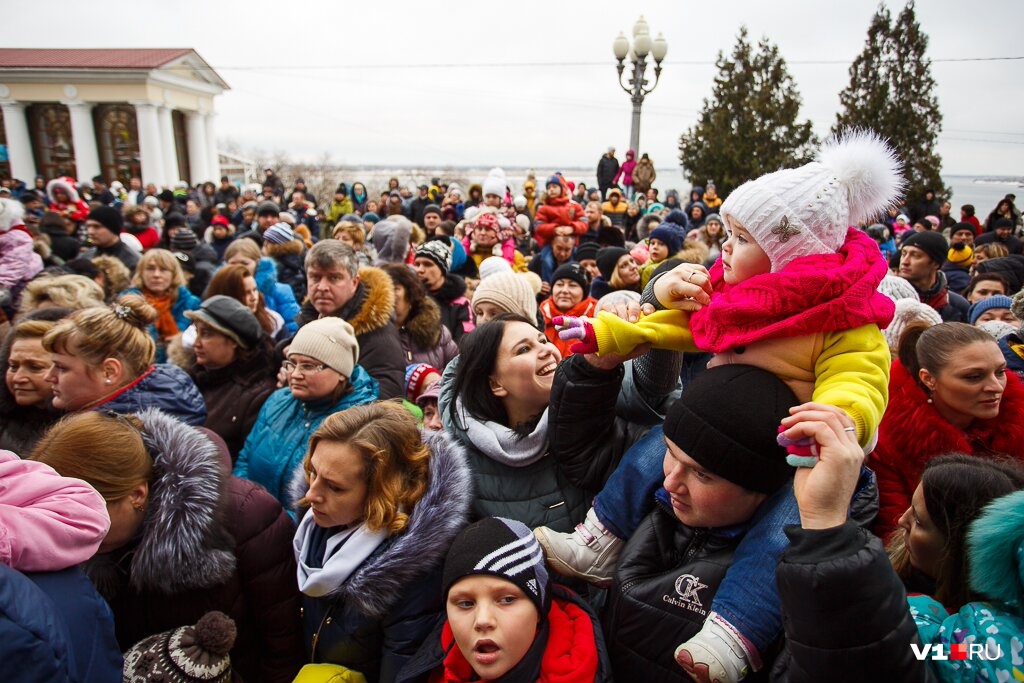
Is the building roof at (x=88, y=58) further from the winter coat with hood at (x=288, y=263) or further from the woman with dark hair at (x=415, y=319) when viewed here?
the woman with dark hair at (x=415, y=319)

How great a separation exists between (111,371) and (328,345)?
99 centimetres

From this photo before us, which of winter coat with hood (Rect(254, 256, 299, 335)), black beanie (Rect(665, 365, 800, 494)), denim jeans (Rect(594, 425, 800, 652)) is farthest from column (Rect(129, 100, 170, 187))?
denim jeans (Rect(594, 425, 800, 652))

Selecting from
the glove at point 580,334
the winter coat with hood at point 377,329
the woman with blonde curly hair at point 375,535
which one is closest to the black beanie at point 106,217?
the winter coat with hood at point 377,329

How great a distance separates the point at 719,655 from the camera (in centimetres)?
124

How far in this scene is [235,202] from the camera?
52.1ft

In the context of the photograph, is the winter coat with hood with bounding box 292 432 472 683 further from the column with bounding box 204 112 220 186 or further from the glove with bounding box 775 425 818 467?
the column with bounding box 204 112 220 186

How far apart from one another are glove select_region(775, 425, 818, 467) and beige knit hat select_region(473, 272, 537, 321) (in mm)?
2437

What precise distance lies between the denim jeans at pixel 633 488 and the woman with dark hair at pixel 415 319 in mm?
2885

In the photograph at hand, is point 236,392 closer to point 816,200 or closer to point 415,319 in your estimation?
point 415,319

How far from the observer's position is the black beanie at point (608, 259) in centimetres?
548

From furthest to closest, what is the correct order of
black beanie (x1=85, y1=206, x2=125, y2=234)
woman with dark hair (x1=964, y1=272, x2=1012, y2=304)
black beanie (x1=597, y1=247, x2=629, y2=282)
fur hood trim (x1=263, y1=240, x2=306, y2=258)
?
fur hood trim (x1=263, y1=240, x2=306, y2=258), black beanie (x1=85, y1=206, x2=125, y2=234), black beanie (x1=597, y1=247, x2=629, y2=282), woman with dark hair (x1=964, y1=272, x2=1012, y2=304)

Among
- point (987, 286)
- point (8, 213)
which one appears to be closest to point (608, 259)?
point (987, 286)

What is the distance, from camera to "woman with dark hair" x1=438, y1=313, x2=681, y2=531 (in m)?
1.99

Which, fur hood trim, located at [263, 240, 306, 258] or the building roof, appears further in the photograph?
the building roof
